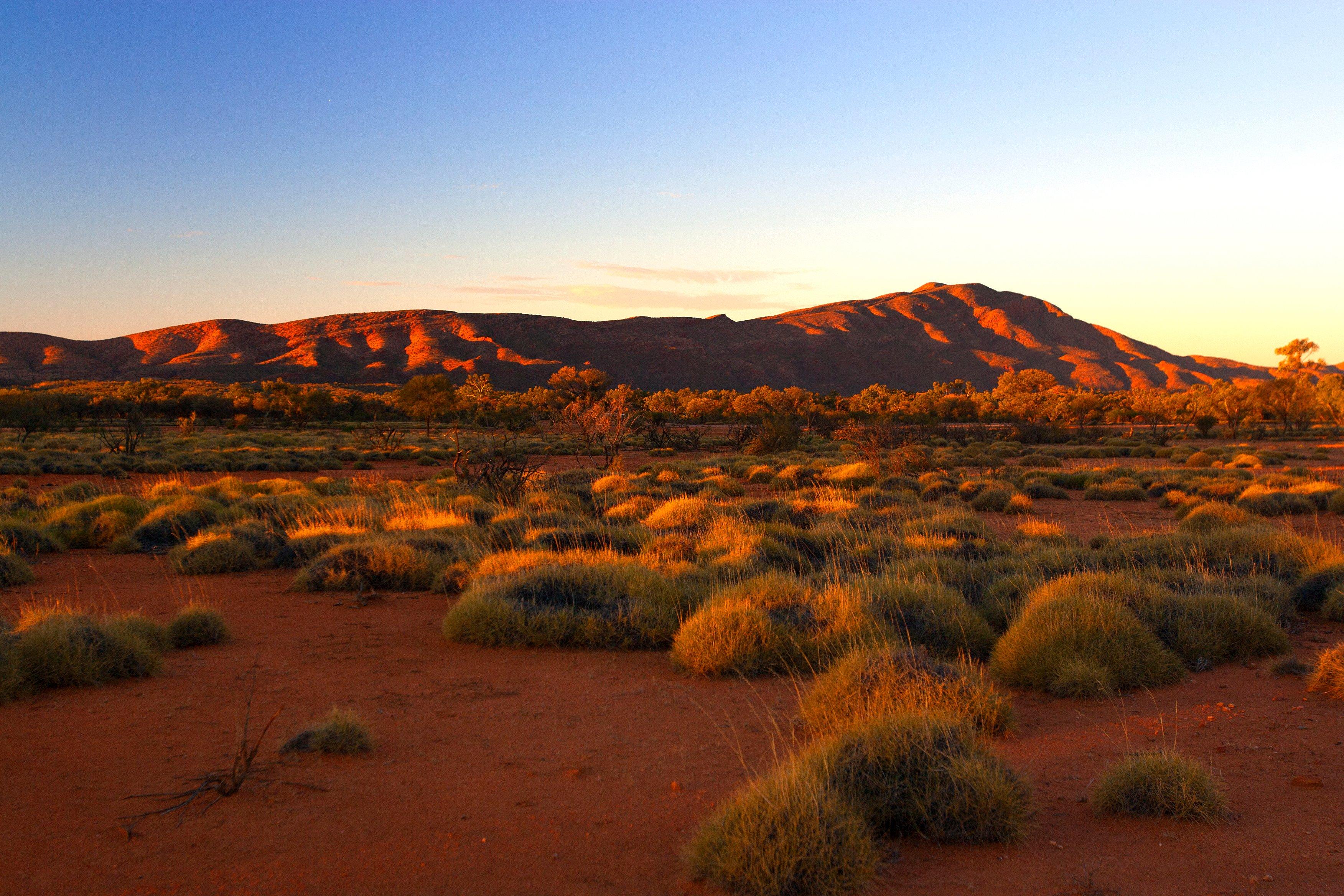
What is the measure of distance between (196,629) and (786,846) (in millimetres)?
6283

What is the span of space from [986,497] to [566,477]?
35.2 feet

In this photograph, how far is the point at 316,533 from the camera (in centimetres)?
1195

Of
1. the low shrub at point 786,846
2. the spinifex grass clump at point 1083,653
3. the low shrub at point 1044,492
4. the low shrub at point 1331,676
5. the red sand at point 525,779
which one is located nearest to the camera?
the low shrub at point 786,846

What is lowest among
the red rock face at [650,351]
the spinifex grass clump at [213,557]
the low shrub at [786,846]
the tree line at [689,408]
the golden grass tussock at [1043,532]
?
the spinifex grass clump at [213,557]

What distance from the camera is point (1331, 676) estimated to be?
5.78 m

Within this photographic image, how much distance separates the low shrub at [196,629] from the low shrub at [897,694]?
5495 millimetres

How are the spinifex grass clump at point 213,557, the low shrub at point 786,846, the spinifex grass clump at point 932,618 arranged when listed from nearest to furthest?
the low shrub at point 786,846
the spinifex grass clump at point 932,618
the spinifex grass clump at point 213,557

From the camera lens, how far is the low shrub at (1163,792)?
3.91 m

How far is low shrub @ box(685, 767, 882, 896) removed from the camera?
3.22 meters

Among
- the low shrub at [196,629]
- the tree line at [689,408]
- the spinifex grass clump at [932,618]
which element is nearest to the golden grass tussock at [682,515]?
the spinifex grass clump at [932,618]

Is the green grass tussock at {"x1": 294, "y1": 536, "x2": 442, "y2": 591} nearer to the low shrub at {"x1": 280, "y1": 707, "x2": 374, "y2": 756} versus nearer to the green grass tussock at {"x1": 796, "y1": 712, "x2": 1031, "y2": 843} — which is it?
the low shrub at {"x1": 280, "y1": 707, "x2": 374, "y2": 756}

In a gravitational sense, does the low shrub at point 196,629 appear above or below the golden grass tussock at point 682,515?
below

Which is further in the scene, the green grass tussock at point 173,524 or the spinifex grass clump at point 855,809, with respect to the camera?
the green grass tussock at point 173,524

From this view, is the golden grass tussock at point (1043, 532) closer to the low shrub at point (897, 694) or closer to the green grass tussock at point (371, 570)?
the low shrub at point (897, 694)
